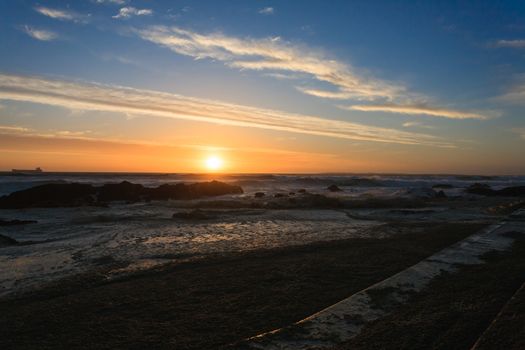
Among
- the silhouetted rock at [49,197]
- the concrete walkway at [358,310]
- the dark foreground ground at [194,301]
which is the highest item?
the silhouetted rock at [49,197]

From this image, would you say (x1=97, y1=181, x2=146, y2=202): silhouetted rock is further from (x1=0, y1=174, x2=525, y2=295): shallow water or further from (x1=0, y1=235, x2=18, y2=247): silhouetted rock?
(x1=0, y1=235, x2=18, y2=247): silhouetted rock

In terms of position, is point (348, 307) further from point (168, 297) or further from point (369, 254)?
point (369, 254)

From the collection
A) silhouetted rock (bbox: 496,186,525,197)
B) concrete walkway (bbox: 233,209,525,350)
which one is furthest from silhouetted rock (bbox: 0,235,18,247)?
silhouetted rock (bbox: 496,186,525,197)

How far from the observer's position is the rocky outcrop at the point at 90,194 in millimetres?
20922

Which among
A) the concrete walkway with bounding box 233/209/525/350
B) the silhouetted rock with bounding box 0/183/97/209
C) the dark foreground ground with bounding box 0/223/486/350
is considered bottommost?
the dark foreground ground with bounding box 0/223/486/350

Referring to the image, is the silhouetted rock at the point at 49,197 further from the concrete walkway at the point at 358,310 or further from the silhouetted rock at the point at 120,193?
the concrete walkway at the point at 358,310

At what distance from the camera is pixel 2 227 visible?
13.0m

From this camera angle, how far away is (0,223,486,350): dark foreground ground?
14.9 feet

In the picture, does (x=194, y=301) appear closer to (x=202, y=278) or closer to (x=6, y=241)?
(x=202, y=278)

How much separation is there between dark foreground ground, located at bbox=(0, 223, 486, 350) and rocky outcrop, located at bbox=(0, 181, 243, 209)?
1567 centimetres

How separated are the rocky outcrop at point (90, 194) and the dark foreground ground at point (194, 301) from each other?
15.7 m

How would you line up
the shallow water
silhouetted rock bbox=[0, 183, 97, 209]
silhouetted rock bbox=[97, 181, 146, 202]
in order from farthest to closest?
silhouetted rock bbox=[97, 181, 146, 202]
silhouetted rock bbox=[0, 183, 97, 209]
the shallow water

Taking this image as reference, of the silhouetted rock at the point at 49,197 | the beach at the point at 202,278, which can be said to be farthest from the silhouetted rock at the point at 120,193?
the beach at the point at 202,278

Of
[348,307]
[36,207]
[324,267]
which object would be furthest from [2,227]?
[348,307]
